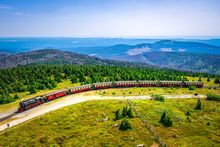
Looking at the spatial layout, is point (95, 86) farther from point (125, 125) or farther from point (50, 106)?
point (125, 125)

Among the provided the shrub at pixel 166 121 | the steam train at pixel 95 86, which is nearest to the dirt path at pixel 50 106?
the steam train at pixel 95 86

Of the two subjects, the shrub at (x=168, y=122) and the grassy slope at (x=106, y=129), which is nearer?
the grassy slope at (x=106, y=129)

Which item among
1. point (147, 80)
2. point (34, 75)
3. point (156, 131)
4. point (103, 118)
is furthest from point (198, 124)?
point (34, 75)

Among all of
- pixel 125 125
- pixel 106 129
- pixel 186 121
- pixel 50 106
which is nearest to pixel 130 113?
pixel 125 125

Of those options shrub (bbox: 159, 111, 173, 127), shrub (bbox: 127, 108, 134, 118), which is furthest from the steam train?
shrub (bbox: 159, 111, 173, 127)

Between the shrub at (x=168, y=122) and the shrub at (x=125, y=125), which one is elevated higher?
the shrub at (x=125, y=125)

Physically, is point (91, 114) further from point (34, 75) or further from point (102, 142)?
point (34, 75)

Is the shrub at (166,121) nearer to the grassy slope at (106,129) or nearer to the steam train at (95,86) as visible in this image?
the grassy slope at (106,129)

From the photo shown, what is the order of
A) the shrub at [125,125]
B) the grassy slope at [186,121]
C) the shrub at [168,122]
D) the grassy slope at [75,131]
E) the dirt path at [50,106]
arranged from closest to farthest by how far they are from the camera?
the grassy slope at [75,131], the grassy slope at [186,121], the shrub at [125,125], the shrub at [168,122], the dirt path at [50,106]
